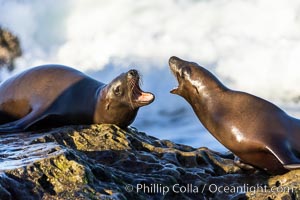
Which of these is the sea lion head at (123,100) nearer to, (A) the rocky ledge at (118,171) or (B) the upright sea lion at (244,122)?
(A) the rocky ledge at (118,171)

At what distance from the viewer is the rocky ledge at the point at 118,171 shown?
539 cm

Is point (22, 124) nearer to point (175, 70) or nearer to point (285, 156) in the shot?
point (175, 70)

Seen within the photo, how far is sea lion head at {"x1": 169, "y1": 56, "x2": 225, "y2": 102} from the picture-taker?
342 inches

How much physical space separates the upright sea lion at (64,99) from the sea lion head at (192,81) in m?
0.41

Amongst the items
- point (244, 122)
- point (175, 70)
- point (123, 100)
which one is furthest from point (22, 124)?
point (244, 122)

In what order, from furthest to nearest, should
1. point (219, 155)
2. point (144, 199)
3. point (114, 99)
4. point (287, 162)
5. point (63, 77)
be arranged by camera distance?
point (63, 77) → point (114, 99) → point (219, 155) → point (287, 162) → point (144, 199)

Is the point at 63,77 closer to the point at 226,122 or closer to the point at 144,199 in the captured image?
the point at 226,122

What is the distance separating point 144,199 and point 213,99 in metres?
2.70

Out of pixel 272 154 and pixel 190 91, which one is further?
pixel 190 91

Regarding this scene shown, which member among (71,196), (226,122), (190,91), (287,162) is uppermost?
(190,91)

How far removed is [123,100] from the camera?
9258 millimetres

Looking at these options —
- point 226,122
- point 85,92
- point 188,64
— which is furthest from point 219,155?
point 85,92

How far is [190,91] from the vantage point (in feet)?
28.9

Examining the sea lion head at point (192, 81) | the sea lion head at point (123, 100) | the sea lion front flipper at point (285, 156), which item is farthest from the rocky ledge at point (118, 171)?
the sea lion head at point (192, 81)
